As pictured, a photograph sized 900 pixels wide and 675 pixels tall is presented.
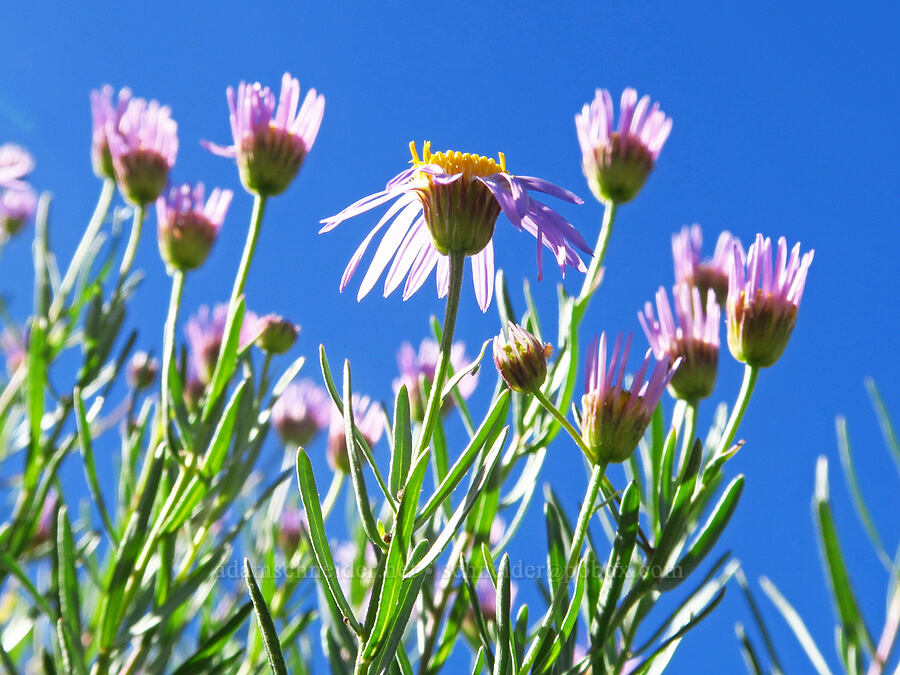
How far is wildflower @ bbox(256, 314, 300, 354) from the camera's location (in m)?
1.22

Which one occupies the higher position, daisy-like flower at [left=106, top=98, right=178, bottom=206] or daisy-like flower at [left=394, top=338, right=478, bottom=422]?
daisy-like flower at [left=106, top=98, right=178, bottom=206]

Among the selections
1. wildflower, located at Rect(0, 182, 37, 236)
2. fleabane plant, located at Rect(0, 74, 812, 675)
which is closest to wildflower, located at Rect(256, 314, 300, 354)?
fleabane plant, located at Rect(0, 74, 812, 675)

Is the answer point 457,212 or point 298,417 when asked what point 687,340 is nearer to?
point 457,212

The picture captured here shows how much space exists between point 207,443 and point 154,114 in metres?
0.57

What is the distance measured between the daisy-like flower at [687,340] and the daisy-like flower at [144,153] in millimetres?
785

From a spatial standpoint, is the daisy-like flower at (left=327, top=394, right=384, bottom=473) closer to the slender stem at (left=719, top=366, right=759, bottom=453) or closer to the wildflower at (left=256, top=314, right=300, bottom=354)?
the wildflower at (left=256, top=314, right=300, bottom=354)

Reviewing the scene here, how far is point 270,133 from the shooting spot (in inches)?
44.3

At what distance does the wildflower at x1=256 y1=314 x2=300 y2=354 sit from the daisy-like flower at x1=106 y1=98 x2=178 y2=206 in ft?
0.90

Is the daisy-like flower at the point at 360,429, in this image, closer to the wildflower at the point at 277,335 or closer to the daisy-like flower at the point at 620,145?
the wildflower at the point at 277,335

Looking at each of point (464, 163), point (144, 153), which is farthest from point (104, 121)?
point (464, 163)

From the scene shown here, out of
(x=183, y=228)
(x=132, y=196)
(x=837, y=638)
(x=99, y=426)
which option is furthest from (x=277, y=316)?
(x=837, y=638)

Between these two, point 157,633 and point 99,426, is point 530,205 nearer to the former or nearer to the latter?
point 157,633

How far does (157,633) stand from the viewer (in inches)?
38.2

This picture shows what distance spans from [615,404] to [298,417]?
3.42ft
